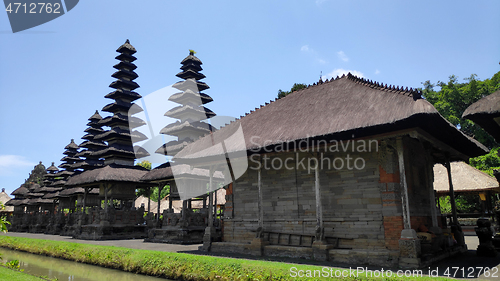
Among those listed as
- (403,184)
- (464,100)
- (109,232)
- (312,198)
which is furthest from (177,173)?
(464,100)

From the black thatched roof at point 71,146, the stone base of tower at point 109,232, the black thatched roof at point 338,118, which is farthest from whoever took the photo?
the black thatched roof at point 71,146

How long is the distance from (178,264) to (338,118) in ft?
21.2

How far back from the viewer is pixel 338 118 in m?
10.6

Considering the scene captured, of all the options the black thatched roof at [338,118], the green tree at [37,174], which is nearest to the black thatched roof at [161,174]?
the black thatched roof at [338,118]

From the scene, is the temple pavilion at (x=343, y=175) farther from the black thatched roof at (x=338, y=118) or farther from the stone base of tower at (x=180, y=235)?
the stone base of tower at (x=180, y=235)

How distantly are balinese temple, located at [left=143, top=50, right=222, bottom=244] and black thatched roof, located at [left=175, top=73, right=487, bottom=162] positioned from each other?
21.0ft

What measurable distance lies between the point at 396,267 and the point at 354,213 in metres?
2.43

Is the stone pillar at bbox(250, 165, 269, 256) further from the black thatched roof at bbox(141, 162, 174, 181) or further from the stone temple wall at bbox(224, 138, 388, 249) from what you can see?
the black thatched roof at bbox(141, 162, 174, 181)

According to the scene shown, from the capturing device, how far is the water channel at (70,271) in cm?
1020

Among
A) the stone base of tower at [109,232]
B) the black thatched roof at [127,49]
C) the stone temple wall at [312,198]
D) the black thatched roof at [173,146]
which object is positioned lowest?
the stone base of tower at [109,232]

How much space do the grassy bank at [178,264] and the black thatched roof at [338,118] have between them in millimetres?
3976

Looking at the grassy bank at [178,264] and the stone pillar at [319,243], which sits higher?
the stone pillar at [319,243]

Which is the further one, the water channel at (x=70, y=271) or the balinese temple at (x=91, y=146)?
the balinese temple at (x=91, y=146)

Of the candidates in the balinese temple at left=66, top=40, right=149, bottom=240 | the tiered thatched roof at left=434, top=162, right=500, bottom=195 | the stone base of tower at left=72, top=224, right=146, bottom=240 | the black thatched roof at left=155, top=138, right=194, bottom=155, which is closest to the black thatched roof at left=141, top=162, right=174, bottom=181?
the balinese temple at left=66, top=40, right=149, bottom=240
